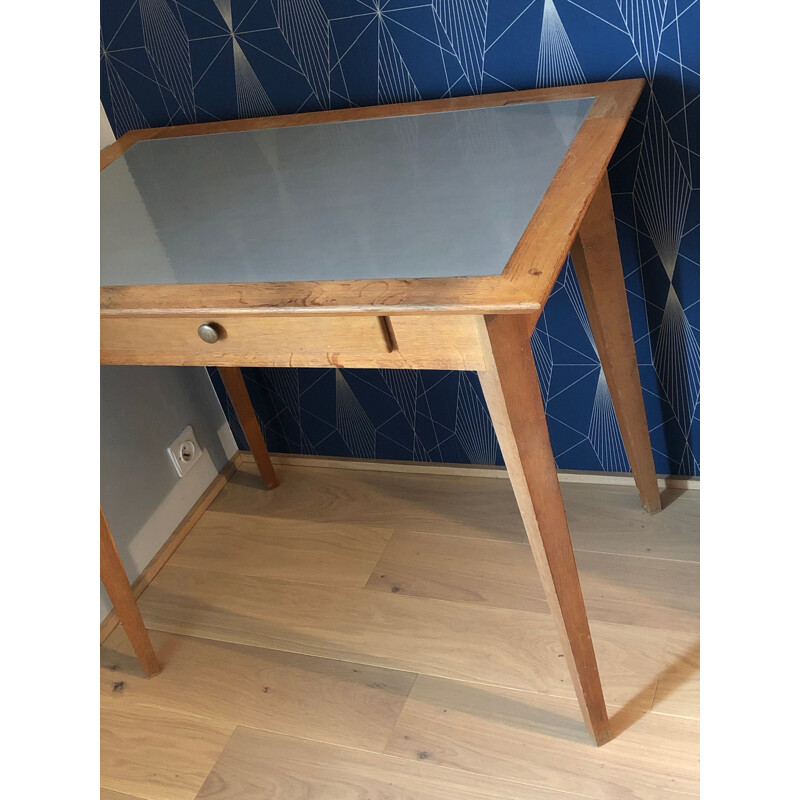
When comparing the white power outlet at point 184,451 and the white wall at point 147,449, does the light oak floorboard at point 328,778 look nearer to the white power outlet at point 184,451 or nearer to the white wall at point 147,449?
the white wall at point 147,449

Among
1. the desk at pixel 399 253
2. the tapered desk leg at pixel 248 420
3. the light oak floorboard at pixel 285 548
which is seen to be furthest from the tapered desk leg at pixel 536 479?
the tapered desk leg at pixel 248 420

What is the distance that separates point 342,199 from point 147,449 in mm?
860

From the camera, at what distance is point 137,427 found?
174 centimetres

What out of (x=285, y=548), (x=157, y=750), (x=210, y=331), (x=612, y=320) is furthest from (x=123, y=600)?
(x=612, y=320)

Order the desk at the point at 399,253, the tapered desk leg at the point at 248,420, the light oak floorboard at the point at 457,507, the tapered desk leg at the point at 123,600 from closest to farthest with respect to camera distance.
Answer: the desk at the point at 399,253
the tapered desk leg at the point at 123,600
the light oak floorboard at the point at 457,507
the tapered desk leg at the point at 248,420

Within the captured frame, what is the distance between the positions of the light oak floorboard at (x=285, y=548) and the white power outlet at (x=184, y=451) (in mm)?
129

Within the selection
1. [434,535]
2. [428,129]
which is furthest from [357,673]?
[428,129]

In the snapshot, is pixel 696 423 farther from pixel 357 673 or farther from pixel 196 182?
pixel 196 182

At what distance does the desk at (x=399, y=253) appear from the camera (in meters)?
0.92

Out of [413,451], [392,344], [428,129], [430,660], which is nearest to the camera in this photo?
[392,344]

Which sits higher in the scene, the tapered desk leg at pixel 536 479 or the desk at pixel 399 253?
the desk at pixel 399 253

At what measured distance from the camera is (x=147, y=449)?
1.77 metres

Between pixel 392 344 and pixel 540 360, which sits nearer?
pixel 392 344

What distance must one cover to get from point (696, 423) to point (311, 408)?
0.82m
